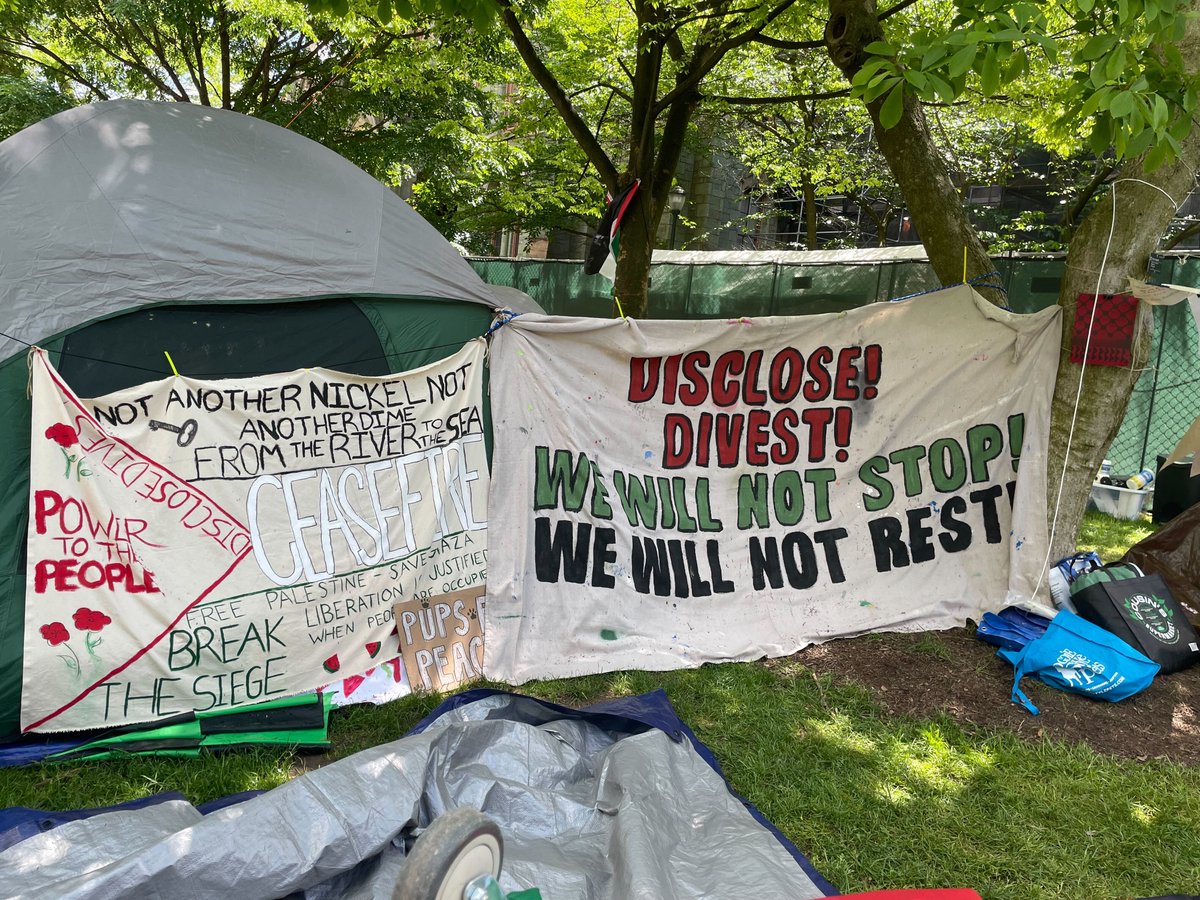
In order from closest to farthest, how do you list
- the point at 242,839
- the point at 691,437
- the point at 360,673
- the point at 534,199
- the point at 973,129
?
the point at 242,839 < the point at 360,673 < the point at 691,437 < the point at 973,129 < the point at 534,199

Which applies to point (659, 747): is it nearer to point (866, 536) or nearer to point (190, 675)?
point (190, 675)

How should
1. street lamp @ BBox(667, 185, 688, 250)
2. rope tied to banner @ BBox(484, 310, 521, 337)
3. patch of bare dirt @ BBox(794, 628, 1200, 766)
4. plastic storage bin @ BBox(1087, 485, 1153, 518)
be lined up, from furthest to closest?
street lamp @ BBox(667, 185, 688, 250) → plastic storage bin @ BBox(1087, 485, 1153, 518) → rope tied to banner @ BBox(484, 310, 521, 337) → patch of bare dirt @ BBox(794, 628, 1200, 766)

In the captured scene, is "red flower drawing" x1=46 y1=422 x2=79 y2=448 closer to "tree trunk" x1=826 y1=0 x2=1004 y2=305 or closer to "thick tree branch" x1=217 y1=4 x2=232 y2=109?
"tree trunk" x1=826 y1=0 x2=1004 y2=305

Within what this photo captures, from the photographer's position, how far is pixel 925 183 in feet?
17.7

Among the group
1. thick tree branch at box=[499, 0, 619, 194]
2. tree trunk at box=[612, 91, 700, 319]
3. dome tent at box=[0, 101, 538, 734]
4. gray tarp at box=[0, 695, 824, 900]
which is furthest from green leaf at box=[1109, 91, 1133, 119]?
thick tree branch at box=[499, 0, 619, 194]

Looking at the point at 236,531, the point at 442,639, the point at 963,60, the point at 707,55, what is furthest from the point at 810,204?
the point at 236,531

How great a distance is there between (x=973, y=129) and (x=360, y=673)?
14.2 meters

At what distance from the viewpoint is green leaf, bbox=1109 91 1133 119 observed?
3.41m

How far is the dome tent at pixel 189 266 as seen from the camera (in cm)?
352

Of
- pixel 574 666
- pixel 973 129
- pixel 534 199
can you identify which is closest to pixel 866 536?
pixel 574 666

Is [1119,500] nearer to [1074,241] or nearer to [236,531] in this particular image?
[1074,241]

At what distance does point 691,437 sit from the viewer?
16.5ft

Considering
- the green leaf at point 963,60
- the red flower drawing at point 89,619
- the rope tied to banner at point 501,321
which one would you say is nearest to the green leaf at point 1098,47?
the green leaf at point 963,60

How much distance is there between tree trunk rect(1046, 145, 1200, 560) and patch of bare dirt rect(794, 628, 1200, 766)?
3.17 feet
